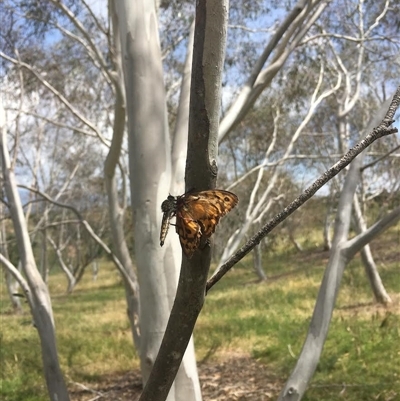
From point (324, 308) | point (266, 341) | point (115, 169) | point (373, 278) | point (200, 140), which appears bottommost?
point (266, 341)

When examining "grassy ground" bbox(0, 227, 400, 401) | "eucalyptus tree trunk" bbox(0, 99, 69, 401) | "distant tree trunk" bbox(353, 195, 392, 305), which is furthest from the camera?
"distant tree trunk" bbox(353, 195, 392, 305)

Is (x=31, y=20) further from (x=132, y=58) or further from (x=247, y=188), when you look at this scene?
(x=247, y=188)

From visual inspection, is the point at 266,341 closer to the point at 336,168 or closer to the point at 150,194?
the point at 150,194

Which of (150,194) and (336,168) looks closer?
(336,168)

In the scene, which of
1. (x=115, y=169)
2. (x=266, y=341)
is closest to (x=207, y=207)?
(x=115, y=169)

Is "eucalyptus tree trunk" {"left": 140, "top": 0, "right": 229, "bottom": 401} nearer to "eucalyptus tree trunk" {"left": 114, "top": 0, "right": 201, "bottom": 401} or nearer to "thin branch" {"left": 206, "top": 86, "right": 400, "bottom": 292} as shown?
"thin branch" {"left": 206, "top": 86, "right": 400, "bottom": 292}

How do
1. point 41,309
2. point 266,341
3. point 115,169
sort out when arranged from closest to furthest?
point 41,309
point 115,169
point 266,341

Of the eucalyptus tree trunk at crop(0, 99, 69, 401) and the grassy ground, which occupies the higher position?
the eucalyptus tree trunk at crop(0, 99, 69, 401)

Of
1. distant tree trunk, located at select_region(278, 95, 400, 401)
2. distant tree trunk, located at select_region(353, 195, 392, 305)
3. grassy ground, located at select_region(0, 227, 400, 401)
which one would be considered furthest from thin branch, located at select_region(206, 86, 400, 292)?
distant tree trunk, located at select_region(353, 195, 392, 305)
